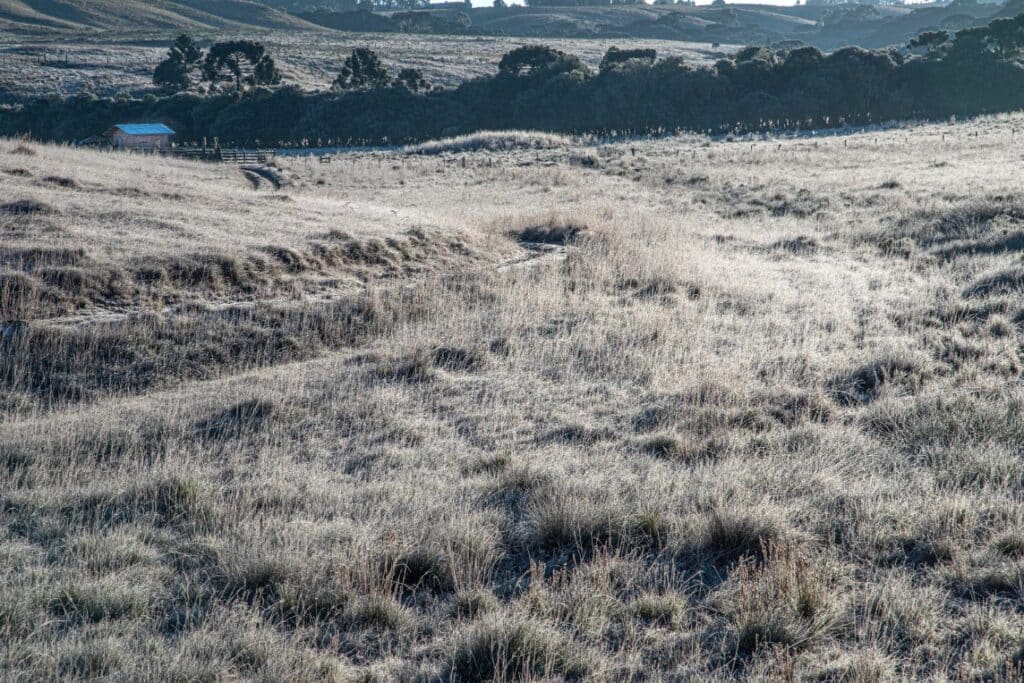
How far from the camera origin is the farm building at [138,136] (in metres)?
48.9

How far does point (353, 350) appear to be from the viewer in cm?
1171

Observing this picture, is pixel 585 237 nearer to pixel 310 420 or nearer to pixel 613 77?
pixel 310 420

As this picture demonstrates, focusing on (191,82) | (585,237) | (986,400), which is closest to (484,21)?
(191,82)

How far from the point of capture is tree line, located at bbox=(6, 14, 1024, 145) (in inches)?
2286

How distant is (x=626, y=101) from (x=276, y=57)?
44632 mm

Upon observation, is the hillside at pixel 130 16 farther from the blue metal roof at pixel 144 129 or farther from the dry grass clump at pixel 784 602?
the dry grass clump at pixel 784 602

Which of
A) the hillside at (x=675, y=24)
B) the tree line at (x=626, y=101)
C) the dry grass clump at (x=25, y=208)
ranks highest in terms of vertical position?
the hillside at (x=675, y=24)

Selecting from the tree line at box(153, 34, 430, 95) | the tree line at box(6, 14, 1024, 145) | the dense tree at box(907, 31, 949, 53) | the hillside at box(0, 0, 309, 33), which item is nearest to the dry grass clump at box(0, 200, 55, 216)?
the tree line at box(6, 14, 1024, 145)

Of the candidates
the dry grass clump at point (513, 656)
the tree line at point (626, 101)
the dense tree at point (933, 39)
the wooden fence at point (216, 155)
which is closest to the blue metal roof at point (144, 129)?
the tree line at point (626, 101)

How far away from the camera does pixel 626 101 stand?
6225 centimetres

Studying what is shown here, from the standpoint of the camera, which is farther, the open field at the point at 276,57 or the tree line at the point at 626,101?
the open field at the point at 276,57

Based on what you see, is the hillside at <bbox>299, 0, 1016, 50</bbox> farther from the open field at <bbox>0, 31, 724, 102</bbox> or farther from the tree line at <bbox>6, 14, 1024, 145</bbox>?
the tree line at <bbox>6, 14, 1024, 145</bbox>

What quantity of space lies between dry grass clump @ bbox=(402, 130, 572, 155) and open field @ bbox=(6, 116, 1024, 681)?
30379mm

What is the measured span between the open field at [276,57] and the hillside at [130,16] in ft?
67.5
